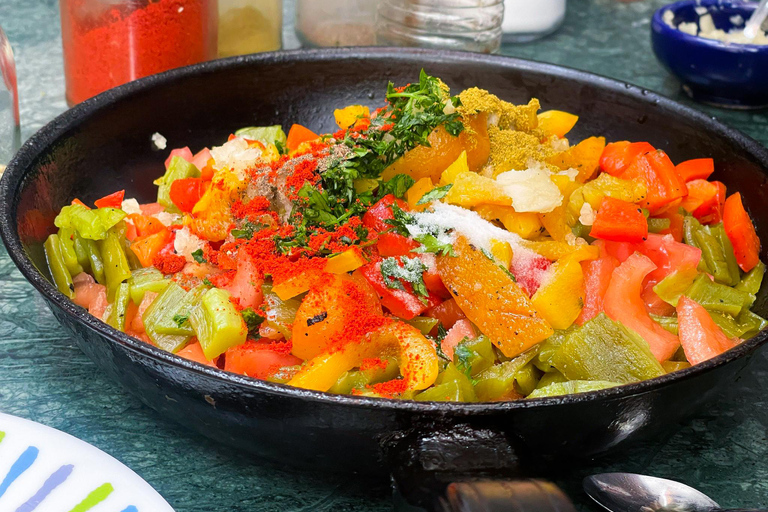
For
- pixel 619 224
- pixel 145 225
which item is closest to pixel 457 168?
pixel 619 224

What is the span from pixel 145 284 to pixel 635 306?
2.85ft

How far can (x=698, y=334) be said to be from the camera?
1.30m

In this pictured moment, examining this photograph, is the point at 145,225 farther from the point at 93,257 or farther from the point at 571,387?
the point at 571,387

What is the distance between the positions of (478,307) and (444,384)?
164 mm

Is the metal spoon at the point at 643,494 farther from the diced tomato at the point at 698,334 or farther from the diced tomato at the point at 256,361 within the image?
the diced tomato at the point at 256,361

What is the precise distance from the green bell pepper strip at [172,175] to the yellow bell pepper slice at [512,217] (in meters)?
0.68

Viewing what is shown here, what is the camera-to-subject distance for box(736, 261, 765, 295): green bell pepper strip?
59.9 inches

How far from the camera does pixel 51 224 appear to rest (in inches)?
58.7

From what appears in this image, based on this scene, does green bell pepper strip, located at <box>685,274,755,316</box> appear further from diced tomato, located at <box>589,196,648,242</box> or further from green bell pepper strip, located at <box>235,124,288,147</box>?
green bell pepper strip, located at <box>235,124,288,147</box>

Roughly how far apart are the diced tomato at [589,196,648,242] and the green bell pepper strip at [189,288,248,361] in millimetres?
643

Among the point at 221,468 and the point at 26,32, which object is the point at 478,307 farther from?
the point at 26,32

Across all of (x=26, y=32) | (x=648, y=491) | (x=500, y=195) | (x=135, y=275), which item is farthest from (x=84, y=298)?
(x=26, y=32)

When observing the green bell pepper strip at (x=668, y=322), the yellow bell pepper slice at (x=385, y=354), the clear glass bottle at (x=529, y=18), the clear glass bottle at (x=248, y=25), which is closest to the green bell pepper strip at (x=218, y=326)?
the yellow bell pepper slice at (x=385, y=354)

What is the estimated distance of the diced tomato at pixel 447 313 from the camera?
134 cm
